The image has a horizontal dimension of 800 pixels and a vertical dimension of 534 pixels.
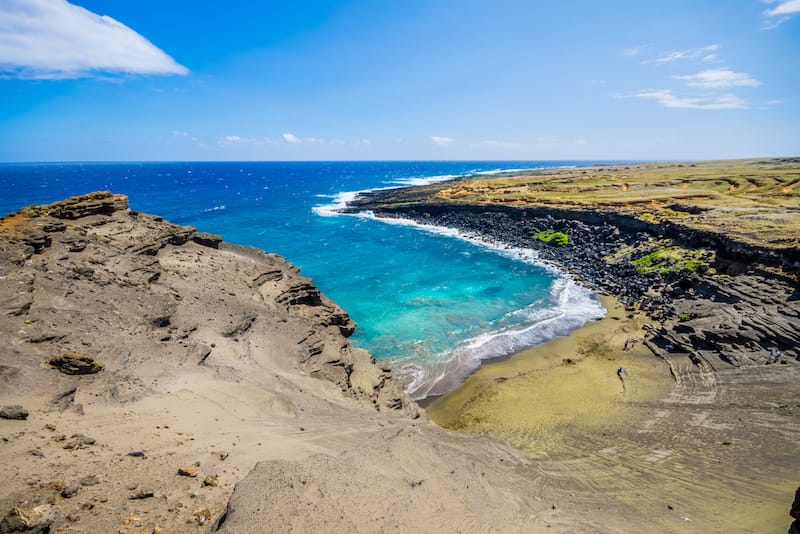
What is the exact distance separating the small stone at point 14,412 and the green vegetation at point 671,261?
4769 cm

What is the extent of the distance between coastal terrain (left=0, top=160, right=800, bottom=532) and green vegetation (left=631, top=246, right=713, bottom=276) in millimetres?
4505

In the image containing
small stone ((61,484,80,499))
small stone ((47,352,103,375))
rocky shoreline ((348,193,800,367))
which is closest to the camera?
small stone ((61,484,80,499))

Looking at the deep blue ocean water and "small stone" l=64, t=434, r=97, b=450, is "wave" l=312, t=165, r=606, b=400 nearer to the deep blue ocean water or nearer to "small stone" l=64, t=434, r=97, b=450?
the deep blue ocean water

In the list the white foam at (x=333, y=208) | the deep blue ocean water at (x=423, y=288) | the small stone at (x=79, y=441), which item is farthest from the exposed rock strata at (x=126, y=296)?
the white foam at (x=333, y=208)

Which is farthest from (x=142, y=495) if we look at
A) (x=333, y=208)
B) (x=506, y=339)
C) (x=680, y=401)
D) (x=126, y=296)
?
(x=333, y=208)

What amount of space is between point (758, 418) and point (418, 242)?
166 feet

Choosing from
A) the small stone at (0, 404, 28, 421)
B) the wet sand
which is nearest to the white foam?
the wet sand

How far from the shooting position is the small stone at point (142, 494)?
8.06m

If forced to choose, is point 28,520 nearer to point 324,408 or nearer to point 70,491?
point 70,491

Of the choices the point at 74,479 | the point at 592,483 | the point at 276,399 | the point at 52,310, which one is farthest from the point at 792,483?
the point at 52,310

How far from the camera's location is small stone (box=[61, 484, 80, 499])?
768 centimetres

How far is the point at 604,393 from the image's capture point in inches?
906

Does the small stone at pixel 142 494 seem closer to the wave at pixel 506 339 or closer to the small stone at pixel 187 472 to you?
the small stone at pixel 187 472

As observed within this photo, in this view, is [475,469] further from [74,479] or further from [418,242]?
[418,242]
